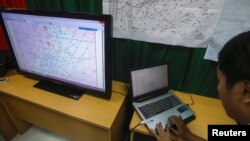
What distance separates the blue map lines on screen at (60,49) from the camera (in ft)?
3.19

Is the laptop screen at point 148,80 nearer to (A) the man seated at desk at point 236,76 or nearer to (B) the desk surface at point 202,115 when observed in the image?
(B) the desk surface at point 202,115

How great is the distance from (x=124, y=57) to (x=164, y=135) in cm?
67

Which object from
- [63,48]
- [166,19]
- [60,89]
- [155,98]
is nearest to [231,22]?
[166,19]

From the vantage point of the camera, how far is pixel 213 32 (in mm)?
1037

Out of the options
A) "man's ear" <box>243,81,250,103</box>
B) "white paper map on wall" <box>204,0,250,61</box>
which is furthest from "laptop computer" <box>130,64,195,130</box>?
"man's ear" <box>243,81,250,103</box>

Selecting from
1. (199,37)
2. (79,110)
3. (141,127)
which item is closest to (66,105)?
(79,110)

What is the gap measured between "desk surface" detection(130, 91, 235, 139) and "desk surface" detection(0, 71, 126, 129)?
0.54 ft

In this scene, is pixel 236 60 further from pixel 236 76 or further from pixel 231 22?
pixel 231 22

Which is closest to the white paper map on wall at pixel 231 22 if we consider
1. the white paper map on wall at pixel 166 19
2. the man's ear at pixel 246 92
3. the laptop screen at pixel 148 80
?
the white paper map on wall at pixel 166 19

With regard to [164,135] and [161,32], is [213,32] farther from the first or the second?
[164,135]

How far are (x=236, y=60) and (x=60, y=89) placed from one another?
1096 mm

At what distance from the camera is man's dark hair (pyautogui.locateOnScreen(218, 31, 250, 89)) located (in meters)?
0.53

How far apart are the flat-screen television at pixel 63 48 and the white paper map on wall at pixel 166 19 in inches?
13.2

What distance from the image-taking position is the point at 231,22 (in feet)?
3.22
